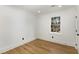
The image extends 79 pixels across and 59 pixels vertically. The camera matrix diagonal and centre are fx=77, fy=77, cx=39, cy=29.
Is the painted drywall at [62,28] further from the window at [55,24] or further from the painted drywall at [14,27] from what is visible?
the painted drywall at [14,27]

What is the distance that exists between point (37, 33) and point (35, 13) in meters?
0.33

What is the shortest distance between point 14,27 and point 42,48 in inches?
21.8

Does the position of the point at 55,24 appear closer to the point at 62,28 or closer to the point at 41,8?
the point at 62,28

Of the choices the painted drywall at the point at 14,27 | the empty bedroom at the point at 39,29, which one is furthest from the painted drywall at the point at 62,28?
the painted drywall at the point at 14,27

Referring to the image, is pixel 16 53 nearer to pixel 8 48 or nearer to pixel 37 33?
pixel 8 48

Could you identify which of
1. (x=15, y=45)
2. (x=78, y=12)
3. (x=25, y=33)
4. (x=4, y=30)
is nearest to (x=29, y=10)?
(x=25, y=33)

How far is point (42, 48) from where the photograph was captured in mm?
1249

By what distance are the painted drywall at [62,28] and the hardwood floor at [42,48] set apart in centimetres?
7

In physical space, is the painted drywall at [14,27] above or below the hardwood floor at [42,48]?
above

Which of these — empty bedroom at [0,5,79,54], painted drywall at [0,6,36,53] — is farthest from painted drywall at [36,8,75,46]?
painted drywall at [0,6,36,53]

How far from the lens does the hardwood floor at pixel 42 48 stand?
113 centimetres

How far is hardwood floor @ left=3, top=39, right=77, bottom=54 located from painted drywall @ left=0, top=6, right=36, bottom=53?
0.08m

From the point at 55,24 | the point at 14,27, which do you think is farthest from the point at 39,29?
the point at 14,27

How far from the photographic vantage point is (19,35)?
3.89 feet
